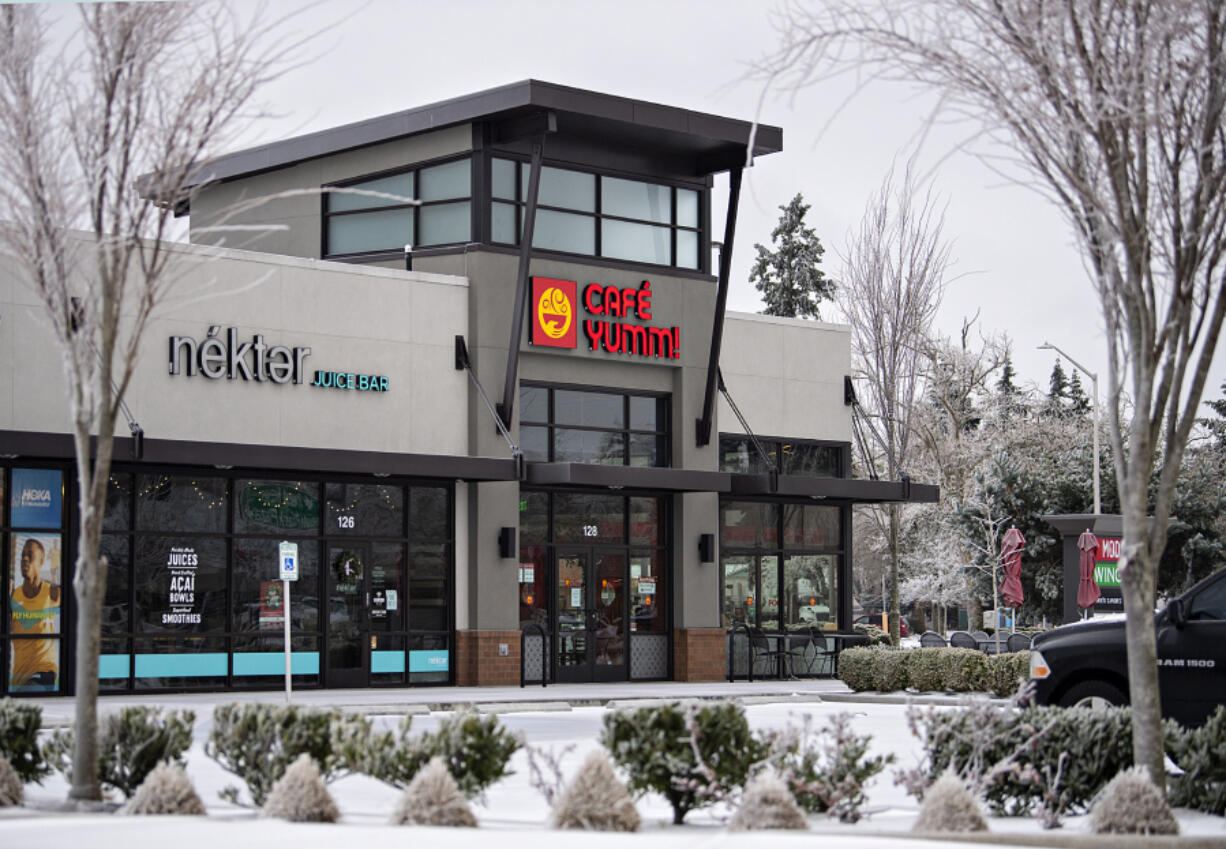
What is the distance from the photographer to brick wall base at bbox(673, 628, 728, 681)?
31.0 metres

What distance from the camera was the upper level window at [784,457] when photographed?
107ft

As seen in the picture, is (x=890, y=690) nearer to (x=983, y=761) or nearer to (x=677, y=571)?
(x=677, y=571)

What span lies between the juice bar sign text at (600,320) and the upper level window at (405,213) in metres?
1.90

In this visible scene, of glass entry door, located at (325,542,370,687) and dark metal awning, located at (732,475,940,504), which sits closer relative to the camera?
glass entry door, located at (325,542,370,687)

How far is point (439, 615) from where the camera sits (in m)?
28.4

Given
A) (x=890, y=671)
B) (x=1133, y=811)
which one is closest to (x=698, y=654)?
(x=890, y=671)

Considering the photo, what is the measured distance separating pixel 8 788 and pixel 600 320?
1933 cm

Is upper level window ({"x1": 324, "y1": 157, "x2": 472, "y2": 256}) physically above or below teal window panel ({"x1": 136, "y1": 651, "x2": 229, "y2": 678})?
above

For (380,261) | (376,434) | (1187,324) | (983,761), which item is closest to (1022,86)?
(1187,324)

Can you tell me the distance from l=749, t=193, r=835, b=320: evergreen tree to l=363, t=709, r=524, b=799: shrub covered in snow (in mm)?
46722

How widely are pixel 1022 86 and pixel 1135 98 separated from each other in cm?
75

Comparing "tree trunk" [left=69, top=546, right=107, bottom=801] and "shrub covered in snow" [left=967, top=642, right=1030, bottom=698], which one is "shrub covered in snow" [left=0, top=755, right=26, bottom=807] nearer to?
"tree trunk" [left=69, top=546, right=107, bottom=801]

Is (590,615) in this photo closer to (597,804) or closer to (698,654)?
(698,654)

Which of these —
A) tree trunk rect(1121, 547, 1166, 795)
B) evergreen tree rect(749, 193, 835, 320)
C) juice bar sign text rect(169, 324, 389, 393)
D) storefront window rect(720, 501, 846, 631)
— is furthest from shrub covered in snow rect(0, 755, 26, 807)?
evergreen tree rect(749, 193, 835, 320)
